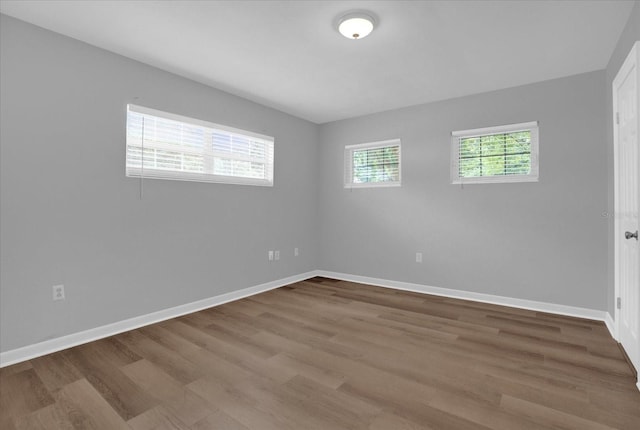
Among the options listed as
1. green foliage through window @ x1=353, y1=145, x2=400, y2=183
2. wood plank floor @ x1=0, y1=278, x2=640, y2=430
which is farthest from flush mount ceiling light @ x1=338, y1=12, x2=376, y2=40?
wood plank floor @ x1=0, y1=278, x2=640, y2=430

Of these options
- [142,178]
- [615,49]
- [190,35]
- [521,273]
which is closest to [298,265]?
[142,178]

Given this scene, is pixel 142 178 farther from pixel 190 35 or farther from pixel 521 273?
pixel 521 273

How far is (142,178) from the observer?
3.03 m

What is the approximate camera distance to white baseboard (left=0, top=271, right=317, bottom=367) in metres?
2.32

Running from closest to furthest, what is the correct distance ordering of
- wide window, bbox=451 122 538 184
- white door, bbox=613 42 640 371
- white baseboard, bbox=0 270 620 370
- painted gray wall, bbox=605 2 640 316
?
white door, bbox=613 42 640 371
white baseboard, bbox=0 270 620 370
painted gray wall, bbox=605 2 640 316
wide window, bbox=451 122 538 184

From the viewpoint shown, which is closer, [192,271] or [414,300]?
[192,271]

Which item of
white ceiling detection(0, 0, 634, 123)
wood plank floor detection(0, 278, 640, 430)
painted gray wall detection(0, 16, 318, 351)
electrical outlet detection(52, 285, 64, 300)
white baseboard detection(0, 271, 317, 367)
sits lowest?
wood plank floor detection(0, 278, 640, 430)

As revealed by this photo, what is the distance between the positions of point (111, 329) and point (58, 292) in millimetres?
544

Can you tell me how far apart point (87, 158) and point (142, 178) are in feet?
1.52

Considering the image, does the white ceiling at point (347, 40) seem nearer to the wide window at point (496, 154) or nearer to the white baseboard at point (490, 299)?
the wide window at point (496, 154)

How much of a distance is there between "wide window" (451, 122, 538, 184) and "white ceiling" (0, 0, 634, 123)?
0.54 metres

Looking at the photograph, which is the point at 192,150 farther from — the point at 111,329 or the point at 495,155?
the point at 495,155

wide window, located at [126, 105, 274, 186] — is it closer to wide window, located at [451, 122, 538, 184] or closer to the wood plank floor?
the wood plank floor

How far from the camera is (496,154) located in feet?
12.5
